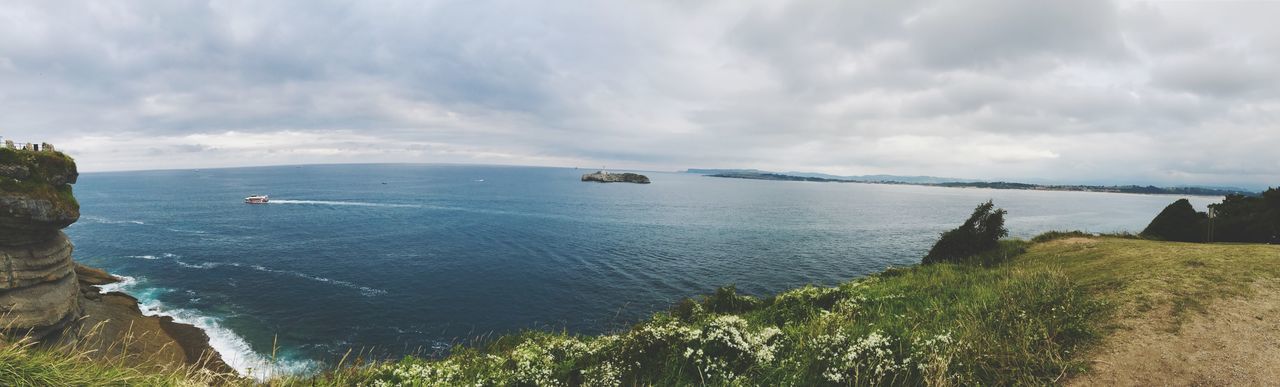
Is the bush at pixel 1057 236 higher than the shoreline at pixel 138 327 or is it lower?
higher

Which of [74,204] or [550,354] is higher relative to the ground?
[74,204]

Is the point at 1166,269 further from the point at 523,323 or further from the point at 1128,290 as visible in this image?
the point at 523,323

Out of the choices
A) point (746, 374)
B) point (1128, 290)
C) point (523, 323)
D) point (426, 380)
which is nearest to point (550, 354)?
point (426, 380)

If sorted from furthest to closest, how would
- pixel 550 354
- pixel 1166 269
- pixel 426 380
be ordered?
pixel 1166 269
pixel 550 354
pixel 426 380

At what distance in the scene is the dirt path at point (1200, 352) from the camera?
7.79 meters

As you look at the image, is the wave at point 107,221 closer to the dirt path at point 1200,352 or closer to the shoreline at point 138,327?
the shoreline at point 138,327

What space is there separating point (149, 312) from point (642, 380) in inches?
1935

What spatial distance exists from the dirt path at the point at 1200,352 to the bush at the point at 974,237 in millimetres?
21120

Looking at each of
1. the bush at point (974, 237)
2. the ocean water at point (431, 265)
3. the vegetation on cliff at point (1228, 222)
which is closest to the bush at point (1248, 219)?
the vegetation on cliff at point (1228, 222)

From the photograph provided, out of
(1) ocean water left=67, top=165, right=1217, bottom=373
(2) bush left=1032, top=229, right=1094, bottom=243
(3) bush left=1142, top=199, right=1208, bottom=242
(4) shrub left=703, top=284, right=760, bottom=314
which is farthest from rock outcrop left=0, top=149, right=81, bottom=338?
(3) bush left=1142, top=199, right=1208, bottom=242

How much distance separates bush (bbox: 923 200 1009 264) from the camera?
29.5 m

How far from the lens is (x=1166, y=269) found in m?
13.1

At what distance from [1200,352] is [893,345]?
5518mm

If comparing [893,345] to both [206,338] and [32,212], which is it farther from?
[32,212]
